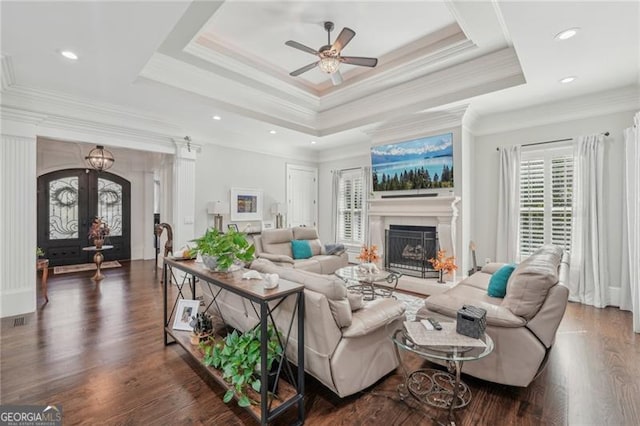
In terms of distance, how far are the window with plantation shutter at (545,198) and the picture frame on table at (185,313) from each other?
488cm

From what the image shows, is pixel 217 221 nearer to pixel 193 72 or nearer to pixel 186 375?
pixel 193 72

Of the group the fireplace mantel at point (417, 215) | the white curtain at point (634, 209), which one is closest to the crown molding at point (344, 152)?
the fireplace mantel at point (417, 215)

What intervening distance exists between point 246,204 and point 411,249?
3658mm

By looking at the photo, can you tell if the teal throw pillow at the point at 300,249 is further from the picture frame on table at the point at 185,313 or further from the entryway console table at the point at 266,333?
the entryway console table at the point at 266,333

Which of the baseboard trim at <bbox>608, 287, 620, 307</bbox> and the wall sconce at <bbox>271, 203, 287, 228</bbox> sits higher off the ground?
the wall sconce at <bbox>271, 203, 287, 228</bbox>

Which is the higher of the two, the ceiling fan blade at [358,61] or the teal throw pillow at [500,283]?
the ceiling fan blade at [358,61]

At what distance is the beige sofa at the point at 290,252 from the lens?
5.00 meters

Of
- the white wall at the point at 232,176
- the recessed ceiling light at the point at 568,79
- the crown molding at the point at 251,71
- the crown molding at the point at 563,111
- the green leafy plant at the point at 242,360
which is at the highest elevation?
the crown molding at the point at 251,71

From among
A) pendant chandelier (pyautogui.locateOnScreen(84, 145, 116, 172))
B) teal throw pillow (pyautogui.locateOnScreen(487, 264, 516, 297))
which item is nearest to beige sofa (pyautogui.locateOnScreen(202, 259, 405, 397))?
teal throw pillow (pyautogui.locateOnScreen(487, 264, 516, 297))

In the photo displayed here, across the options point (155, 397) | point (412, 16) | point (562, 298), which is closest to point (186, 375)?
point (155, 397)

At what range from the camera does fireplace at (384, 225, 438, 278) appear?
198 inches

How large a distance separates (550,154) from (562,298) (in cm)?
340

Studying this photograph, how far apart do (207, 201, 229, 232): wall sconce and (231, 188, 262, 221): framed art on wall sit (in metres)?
0.30

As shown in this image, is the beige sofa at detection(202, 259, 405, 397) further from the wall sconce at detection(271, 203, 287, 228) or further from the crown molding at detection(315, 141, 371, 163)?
the crown molding at detection(315, 141, 371, 163)
